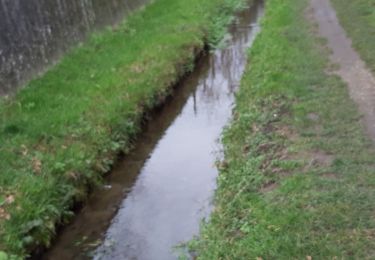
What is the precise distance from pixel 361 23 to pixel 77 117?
9230 millimetres

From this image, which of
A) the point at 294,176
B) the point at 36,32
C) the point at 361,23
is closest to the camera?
the point at 294,176

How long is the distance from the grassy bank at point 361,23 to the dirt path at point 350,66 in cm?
16

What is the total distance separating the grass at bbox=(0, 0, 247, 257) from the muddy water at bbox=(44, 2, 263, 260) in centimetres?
31

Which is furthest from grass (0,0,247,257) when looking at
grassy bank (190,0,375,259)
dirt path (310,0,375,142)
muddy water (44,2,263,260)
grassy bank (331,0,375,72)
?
grassy bank (331,0,375,72)

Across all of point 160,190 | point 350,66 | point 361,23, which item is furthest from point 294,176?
point 361,23

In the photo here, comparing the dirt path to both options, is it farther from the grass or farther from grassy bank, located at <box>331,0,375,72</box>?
the grass

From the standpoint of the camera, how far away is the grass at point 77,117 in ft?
30.3

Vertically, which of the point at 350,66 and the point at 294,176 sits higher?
the point at 294,176

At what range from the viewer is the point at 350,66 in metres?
14.2

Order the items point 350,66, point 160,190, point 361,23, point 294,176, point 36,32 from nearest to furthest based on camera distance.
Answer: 1. point 294,176
2. point 160,190
3. point 350,66
4. point 36,32
5. point 361,23

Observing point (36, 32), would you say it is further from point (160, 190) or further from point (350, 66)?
point (350, 66)

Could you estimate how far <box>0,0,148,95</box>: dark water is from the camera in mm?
14180

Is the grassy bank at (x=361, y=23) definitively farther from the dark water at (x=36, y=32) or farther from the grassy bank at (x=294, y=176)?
the dark water at (x=36, y=32)

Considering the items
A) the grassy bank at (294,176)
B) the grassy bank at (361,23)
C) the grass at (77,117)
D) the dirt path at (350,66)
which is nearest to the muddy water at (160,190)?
the grass at (77,117)
